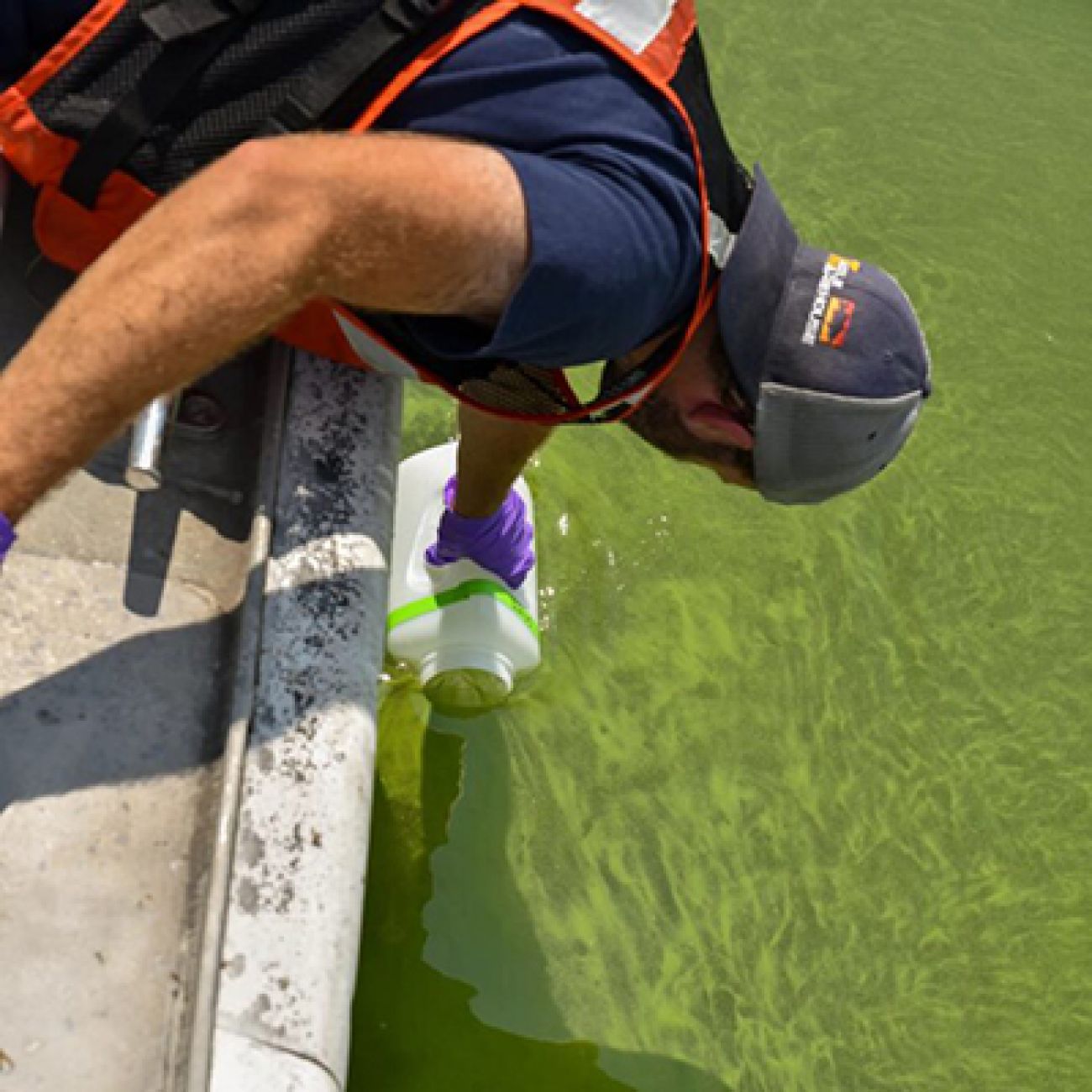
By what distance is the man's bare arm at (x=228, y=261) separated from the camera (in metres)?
1.46

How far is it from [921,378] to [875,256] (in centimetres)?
145

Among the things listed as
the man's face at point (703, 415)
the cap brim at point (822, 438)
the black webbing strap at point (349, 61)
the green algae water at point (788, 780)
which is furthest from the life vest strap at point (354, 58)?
the green algae water at point (788, 780)

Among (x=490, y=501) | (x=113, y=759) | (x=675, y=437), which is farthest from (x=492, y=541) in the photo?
(x=113, y=759)

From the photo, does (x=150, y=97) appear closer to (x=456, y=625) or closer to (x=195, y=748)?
(x=195, y=748)

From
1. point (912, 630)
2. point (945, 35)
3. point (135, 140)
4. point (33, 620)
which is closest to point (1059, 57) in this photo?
point (945, 35)

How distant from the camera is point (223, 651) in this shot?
1.87 metres

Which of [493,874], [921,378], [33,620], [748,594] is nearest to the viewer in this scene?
[33,620]

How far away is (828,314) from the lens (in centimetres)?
191

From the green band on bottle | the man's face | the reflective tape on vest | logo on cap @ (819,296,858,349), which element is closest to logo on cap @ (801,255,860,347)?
logo on cap @ (819,296,858,349)

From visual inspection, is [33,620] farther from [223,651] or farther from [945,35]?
[945,35]

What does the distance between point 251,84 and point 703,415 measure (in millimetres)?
624

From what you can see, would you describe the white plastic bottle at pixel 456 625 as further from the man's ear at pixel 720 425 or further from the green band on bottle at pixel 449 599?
the man's ear at pixel 720 425

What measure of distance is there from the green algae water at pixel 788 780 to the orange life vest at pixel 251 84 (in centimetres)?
83

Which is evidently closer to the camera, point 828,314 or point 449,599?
point 828,314
